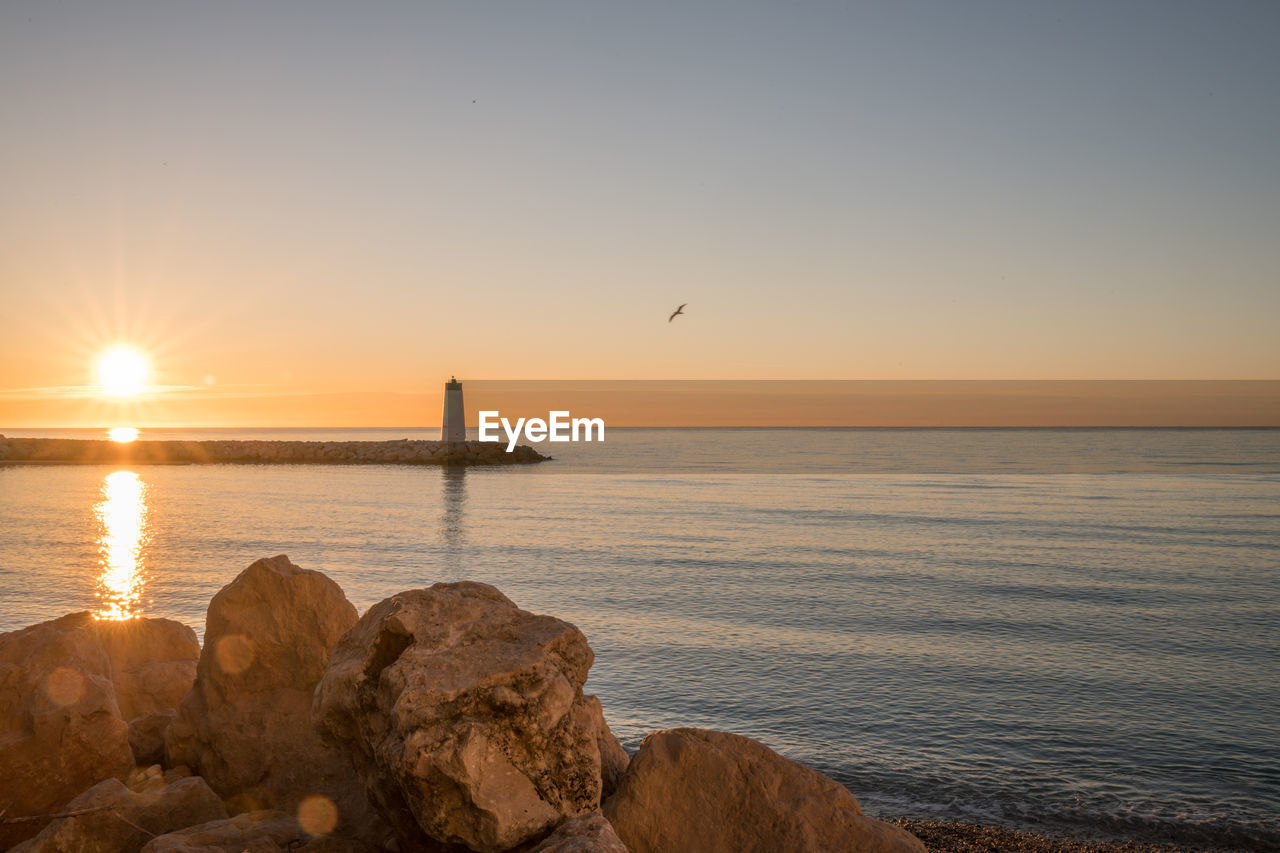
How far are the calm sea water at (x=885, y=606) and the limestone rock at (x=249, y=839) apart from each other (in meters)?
5.15

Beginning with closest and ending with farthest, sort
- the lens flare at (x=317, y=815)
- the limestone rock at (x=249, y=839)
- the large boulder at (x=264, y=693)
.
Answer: the limestone rock at (x=249, y=839), the lens flare at (x=317, y=815), the large boulder at (x=264, y=693)

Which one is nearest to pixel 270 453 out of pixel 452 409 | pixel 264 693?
pixel 452 409

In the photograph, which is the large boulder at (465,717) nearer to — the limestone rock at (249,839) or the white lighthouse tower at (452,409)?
the limestone rock at (249,839)

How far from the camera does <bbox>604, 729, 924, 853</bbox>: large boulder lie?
5238mm

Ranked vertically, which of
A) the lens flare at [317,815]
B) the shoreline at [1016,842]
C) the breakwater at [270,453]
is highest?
the lens flare at [317,815]

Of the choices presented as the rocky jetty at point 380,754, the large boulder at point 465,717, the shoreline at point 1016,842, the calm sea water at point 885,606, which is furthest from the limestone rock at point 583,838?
the calm sea water at point 885,606

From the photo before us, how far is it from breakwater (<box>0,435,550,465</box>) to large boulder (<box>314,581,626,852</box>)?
75.0 m

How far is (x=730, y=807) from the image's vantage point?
17.8 ft

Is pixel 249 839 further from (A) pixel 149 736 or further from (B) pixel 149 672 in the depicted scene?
(B) pixel 149 672

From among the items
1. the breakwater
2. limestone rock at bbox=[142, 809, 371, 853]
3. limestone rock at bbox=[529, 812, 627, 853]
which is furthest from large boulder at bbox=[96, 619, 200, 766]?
the breakwater

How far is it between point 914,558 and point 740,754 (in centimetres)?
1877

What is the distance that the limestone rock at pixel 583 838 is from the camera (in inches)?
161

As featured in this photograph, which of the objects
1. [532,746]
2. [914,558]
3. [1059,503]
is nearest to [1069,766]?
[532,746]

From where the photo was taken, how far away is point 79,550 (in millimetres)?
25188
